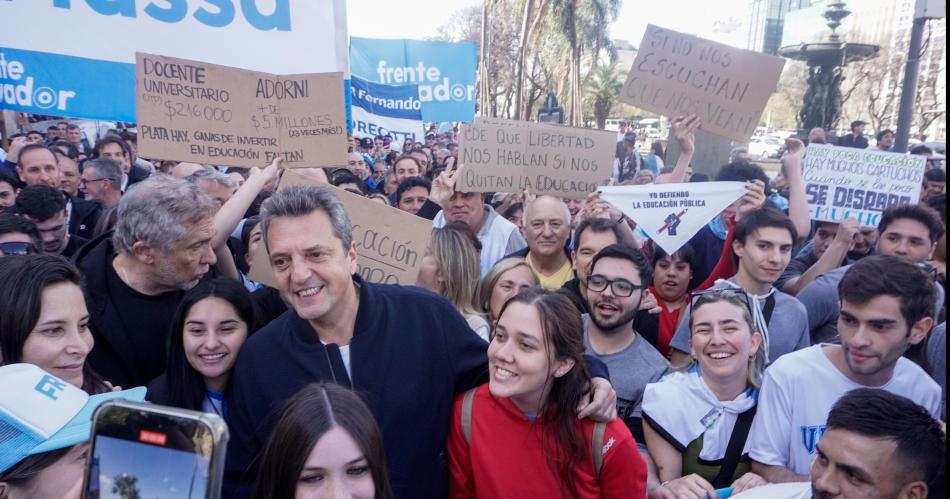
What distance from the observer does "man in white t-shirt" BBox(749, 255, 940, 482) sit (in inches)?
102

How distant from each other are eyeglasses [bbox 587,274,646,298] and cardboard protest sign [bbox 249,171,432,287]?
0.85 meters

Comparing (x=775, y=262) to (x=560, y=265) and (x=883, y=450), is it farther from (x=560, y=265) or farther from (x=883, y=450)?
(x=883, y=450)

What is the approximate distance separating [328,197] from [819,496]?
1.81 m

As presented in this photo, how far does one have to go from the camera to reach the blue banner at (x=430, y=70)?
1077 centimetres

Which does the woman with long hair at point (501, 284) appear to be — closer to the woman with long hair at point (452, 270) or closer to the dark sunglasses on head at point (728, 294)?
the woman with long hair at point (452, 270)

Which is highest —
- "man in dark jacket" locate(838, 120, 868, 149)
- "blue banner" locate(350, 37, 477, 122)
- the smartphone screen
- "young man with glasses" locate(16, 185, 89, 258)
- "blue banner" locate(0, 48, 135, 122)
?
"blue banner" locate(350, 37, 477, 122)


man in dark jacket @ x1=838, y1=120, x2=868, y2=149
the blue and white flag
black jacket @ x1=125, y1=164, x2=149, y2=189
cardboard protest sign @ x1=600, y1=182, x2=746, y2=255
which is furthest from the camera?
man in dark jacket @ x1=838, y1=120, x2=868, y2=149

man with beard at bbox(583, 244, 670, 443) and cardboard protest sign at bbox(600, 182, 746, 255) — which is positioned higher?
cardboard protest sign at bbox(600, 182, 746, 255)

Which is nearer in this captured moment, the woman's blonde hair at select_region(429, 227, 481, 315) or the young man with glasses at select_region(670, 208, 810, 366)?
the young man with glasses at select_region(670, 208, 810, 366)

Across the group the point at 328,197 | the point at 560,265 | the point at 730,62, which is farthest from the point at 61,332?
the point at 730,62

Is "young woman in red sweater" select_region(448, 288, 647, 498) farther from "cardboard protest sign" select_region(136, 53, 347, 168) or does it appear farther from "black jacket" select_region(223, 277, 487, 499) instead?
"cardboard protest sign" select_region(136, 53, 347, 168)

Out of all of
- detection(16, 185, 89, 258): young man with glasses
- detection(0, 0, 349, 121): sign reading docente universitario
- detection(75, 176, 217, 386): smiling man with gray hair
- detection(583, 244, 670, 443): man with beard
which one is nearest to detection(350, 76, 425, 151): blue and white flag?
detection(0, 0, 349, 121): sign reading docente universitario

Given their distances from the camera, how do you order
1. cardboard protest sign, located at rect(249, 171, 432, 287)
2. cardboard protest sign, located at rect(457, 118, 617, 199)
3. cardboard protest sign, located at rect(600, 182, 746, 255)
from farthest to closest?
cardboard protest sign, located at rect(457, 118, 617, 199), cardboard protest sign, located at rect(600, 182, 746, 255), cardboard protest sign, located at rect(249, 171, 432, 287)

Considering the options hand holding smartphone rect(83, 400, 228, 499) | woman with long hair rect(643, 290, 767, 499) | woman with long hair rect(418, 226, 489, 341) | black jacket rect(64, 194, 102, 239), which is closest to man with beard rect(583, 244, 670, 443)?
woman with long hair rect(643, 290, 767, 499)
